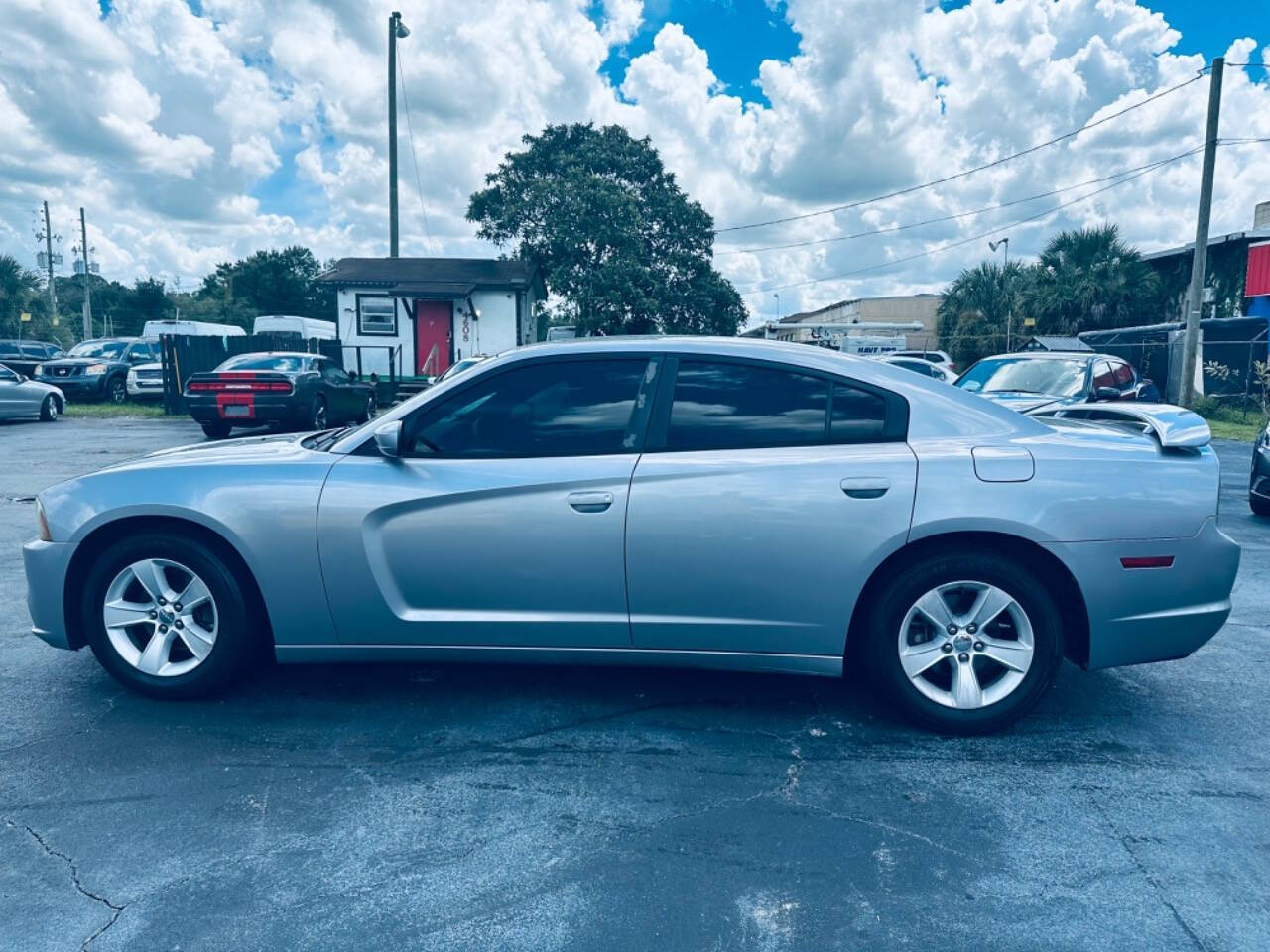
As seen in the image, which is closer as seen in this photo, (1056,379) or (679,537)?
(679,537)

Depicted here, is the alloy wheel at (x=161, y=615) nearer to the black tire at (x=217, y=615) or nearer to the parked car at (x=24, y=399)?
the black tire at (x=217, y=615)

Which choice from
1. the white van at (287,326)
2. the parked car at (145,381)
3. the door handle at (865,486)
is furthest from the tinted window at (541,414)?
the white van at (287,326)

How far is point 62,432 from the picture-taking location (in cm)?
1577

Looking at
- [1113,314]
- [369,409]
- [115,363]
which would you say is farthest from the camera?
[1113,314]

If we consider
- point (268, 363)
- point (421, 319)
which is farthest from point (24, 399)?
point (421, 319)

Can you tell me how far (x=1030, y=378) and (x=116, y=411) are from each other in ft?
62.9

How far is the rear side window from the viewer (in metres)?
3.52

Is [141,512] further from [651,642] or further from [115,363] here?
[115,363]

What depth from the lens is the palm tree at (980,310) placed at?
103 ft

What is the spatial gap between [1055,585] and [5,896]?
3671 millimetres

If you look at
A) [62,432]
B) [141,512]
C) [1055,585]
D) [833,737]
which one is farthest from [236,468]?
[62,432]

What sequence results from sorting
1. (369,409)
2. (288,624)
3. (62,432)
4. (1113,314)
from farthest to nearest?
(1113,314) → (369,409) → (62,432) → (288,624)

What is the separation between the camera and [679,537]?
339 cm

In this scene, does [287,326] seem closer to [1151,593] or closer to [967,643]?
[967,643]
